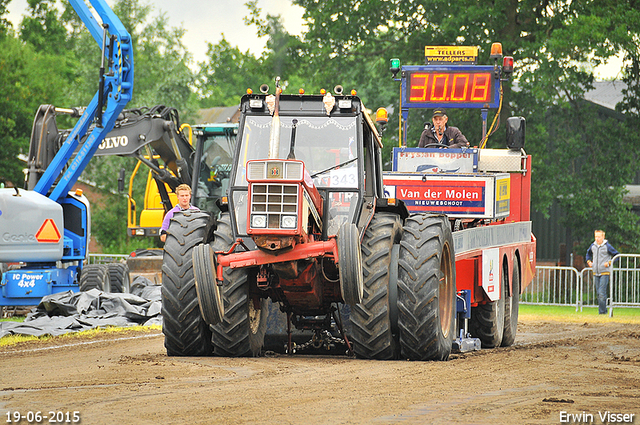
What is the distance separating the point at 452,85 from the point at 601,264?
26.3 ft

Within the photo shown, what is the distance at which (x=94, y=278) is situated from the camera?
16.7 m

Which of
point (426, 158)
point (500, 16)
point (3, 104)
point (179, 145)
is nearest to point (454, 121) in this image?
point (500, 16)

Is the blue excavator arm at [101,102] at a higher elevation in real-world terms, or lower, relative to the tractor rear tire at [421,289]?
higher

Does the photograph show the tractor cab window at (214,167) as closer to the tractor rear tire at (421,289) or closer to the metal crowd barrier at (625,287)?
the tractor rear tire at (421,289)

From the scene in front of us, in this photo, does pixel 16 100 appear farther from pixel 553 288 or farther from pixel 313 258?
pixel 313 258

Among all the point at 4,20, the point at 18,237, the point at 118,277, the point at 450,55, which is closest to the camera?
the point at 18,237

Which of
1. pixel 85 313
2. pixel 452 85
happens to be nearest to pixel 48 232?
pixel 85 313

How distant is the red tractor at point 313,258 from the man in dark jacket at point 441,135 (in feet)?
15.2

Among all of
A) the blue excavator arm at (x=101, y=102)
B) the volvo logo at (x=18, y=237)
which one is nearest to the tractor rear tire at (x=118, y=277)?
the blue excavator arm at (x=101, y=102)

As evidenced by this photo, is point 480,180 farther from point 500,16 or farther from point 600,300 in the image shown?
point 500,16

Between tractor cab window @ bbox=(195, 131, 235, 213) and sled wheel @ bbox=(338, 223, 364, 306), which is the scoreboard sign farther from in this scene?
sled wheel @ bbox=(338, 223, 364, 306)

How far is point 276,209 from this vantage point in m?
8.12

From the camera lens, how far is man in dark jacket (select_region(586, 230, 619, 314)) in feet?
68.8

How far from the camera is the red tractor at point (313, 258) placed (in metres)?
8.49
